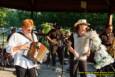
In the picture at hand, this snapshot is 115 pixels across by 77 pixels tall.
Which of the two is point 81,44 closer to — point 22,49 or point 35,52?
point 35,52

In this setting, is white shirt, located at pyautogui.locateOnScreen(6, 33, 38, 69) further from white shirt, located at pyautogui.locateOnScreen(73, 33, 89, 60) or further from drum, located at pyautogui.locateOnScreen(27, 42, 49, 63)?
white shirt, located at pyautogui.locateOnScreen(73, 33, 89, 60)

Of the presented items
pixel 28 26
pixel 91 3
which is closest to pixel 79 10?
pixel 91 3

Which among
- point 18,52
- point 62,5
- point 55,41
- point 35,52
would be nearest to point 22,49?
point 18,52

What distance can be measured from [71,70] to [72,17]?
12.4 metres

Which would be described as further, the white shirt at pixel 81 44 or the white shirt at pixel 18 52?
the white shirt at pixel 81 44

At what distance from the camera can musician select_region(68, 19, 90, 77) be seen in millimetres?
8992

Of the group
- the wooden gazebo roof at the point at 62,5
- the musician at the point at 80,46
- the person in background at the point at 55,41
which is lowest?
the person in background at the point at 55,41

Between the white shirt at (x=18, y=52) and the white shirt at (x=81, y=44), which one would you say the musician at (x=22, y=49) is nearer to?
the white shirt at (x=18, y=52)

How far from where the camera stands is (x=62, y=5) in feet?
46.9

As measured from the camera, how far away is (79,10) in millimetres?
14523

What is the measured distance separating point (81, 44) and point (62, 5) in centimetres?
537

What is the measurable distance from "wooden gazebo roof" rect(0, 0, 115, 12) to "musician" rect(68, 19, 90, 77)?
429 cm

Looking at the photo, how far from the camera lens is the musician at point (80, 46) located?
29.5 ft

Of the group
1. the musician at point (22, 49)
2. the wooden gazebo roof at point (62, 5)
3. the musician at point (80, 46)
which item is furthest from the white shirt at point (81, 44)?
the wooden gazebo roof at point (62, 5)
